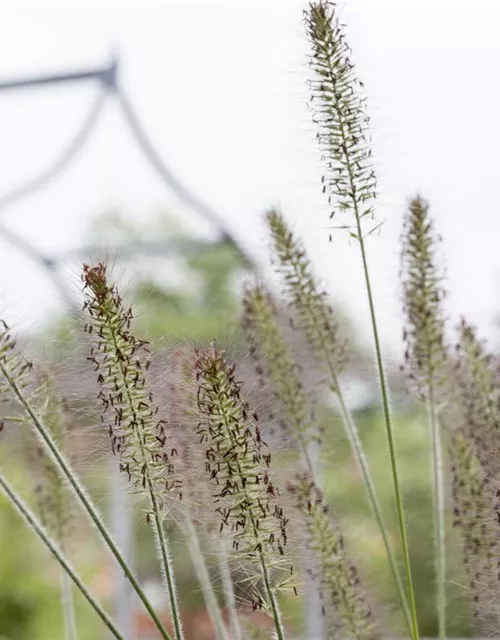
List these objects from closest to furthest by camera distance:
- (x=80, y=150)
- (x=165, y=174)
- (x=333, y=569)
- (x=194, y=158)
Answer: (x=333, y=569)
(x=165, y=174)
(x=80, y=150)
(x=194, y=158)

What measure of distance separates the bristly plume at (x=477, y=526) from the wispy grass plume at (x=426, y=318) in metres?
0.01

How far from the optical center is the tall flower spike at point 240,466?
0.34 m

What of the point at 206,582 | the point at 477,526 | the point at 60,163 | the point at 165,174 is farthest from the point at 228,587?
the point at 60,163

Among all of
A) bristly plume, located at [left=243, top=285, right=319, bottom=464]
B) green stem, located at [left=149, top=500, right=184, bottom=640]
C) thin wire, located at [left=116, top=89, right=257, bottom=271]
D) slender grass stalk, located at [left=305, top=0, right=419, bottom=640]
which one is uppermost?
thin wire, located at [left=116, top=89, right=257, bottom=271]

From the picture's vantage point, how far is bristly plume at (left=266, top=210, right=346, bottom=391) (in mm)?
487

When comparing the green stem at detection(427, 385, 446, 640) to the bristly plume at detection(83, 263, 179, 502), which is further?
the green stem at detection(427, 385, 446, 640)

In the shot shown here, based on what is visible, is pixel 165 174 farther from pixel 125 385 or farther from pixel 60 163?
pixel 125 385

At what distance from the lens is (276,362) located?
1.69 ft

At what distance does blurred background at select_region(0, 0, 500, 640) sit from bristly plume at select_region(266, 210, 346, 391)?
0.57 ft

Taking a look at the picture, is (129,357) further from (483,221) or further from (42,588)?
(42,588)

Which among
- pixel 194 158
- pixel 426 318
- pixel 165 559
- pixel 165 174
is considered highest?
pixel 194 158

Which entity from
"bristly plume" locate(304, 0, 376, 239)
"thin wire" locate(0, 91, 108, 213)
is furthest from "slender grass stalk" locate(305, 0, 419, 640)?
"thin wire" locate(0, 91, 108, 213)

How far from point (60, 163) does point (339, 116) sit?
67 cm

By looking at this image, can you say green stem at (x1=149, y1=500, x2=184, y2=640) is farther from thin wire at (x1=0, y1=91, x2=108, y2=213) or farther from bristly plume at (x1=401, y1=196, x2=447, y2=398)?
thin wire at (x1=0, y1=91, x2=108, y2=213)
